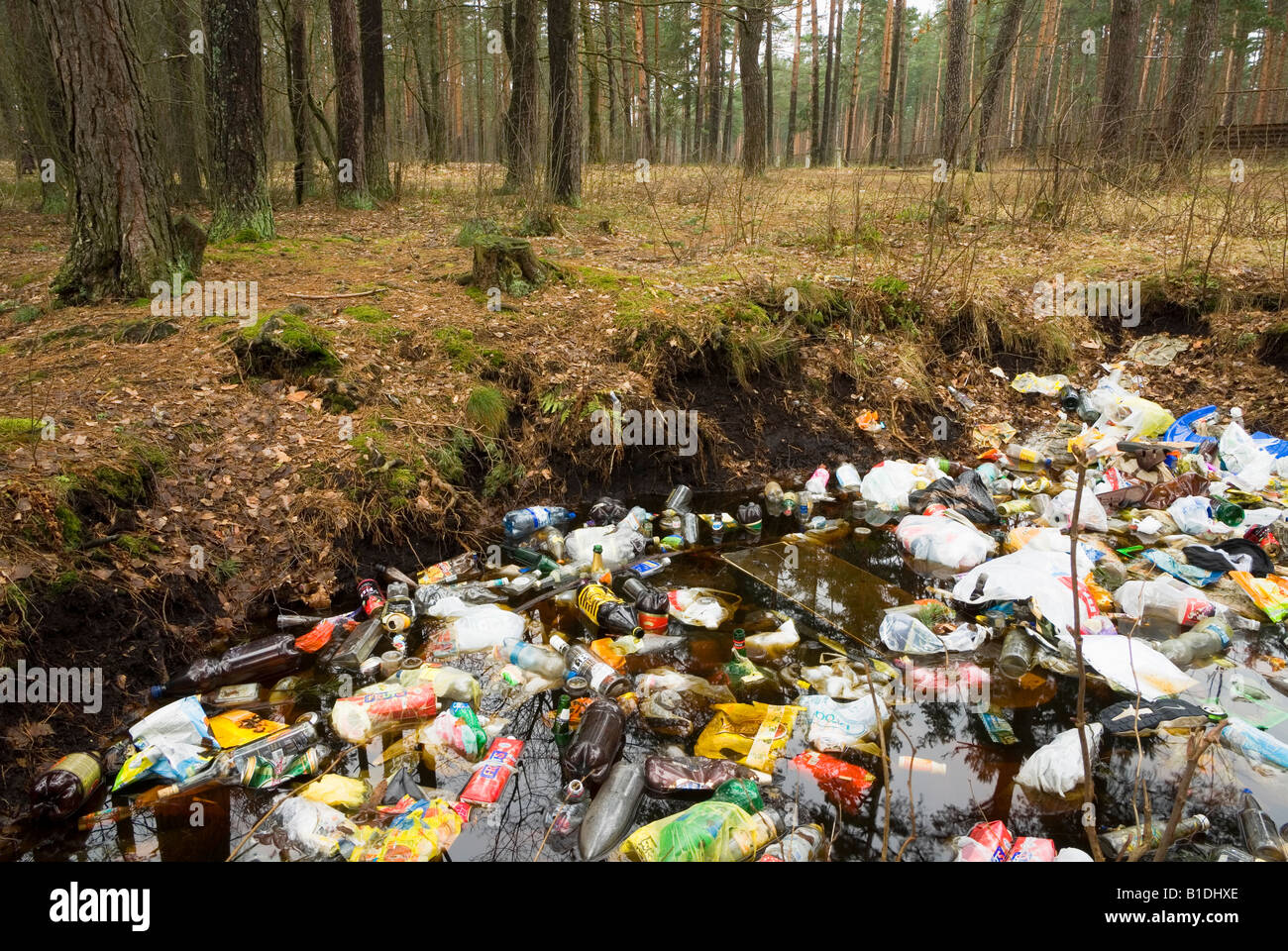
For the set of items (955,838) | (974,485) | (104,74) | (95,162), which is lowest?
(955,838)

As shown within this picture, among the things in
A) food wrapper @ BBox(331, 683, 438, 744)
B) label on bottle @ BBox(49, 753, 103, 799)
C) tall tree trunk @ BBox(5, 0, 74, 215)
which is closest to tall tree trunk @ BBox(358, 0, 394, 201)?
tall tree trunk @ BBox(5, 0, 74, 215)

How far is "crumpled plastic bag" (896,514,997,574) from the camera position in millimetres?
4512

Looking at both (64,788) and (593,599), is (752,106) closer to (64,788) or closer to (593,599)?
(593,599)

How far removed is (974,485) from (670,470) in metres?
2.22

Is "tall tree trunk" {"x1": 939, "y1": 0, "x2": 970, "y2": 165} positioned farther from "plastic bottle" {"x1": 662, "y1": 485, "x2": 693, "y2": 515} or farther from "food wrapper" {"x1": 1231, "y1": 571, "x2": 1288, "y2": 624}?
"food wrapper" {"x1": 1231, "y1": 571, "x2": 1288, "y2": 624}

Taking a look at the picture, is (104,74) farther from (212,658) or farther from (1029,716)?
(1029,716)

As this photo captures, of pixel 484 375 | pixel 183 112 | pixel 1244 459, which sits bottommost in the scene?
pixel 1244 459

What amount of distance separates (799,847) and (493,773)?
3.85ft

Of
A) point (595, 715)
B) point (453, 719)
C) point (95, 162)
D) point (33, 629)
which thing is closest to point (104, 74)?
point (95, 162)

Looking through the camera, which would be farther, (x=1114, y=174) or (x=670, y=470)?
(x=1114, y=174)

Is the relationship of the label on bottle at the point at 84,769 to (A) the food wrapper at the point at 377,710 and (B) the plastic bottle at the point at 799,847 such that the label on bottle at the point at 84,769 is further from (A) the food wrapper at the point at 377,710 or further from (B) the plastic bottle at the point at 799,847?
(B) the plastic bottle at the point at 799,847

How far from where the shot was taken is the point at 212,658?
3520 mm

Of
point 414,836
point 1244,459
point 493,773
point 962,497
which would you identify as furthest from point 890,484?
point 414,836

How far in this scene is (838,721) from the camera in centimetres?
313
